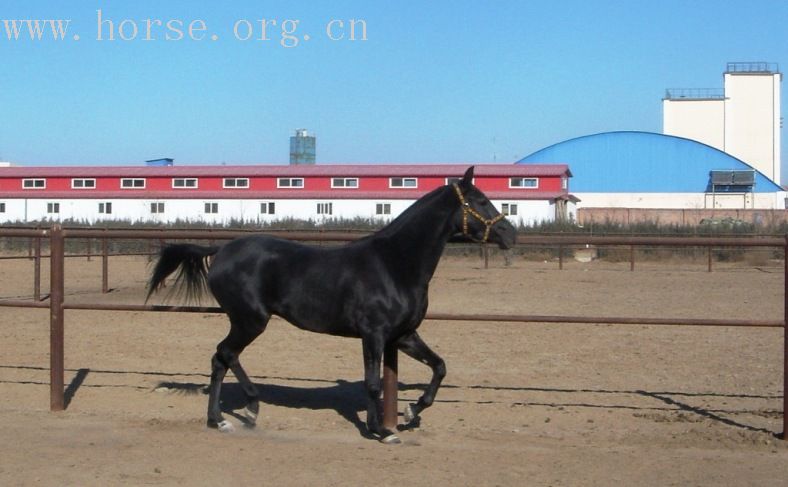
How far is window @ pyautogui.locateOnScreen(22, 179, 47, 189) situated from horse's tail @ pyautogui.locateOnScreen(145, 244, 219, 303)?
1860 inches

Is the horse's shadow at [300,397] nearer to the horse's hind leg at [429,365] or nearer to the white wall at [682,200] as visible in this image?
the horse's hind leg at [429,365]

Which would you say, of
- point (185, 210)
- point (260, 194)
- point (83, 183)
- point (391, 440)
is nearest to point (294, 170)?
point (260, 194)

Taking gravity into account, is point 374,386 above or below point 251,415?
above

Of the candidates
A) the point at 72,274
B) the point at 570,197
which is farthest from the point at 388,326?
the point at 570,197

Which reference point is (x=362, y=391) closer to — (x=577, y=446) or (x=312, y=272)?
(x=312, y=272)

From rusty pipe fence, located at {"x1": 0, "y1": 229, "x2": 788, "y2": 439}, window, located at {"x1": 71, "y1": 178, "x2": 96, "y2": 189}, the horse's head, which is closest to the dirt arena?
rusty pipe fence, located at {"x1": 0, "y1": 229, "x2": 788, "y2": 439}

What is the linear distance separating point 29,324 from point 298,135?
3023 inches

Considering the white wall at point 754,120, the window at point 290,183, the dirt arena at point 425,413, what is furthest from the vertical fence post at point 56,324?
the white wall at point 754,120

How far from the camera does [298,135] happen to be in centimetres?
8756

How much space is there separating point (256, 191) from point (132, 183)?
726cm

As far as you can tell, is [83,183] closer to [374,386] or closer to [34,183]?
[34,183]

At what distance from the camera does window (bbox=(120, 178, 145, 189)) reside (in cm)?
4944

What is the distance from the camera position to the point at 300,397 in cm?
740

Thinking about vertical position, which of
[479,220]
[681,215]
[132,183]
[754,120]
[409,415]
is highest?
[754,120]
